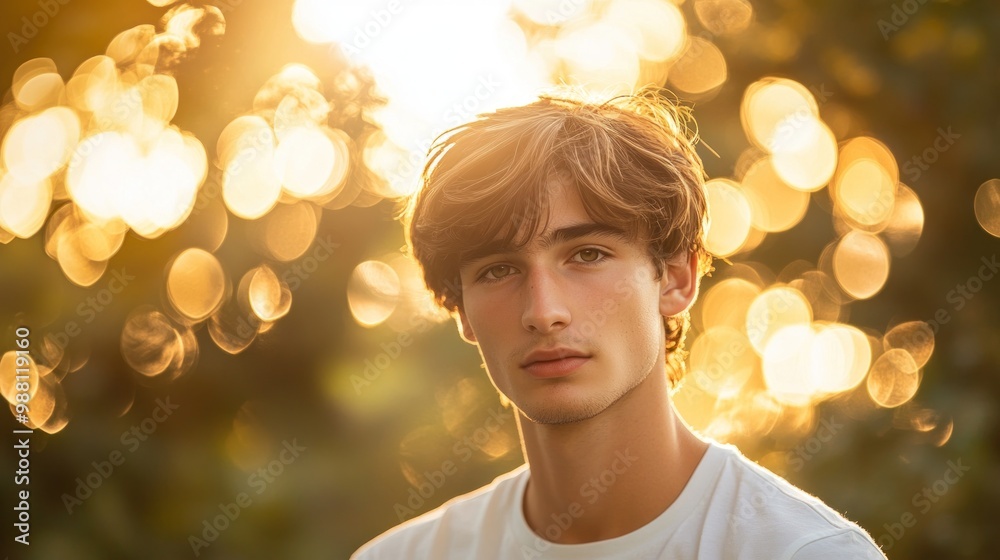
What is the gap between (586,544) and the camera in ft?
9.74

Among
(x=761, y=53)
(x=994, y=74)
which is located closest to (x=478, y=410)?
(x=761, y=53)

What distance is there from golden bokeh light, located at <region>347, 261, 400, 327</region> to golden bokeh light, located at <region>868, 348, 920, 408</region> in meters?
1.74

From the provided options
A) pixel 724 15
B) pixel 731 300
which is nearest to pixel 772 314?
pixel 731 300

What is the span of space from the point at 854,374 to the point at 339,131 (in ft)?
6.73

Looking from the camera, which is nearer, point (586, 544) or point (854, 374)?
point (586, 544)

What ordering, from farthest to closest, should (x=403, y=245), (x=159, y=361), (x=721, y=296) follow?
(x=721, y=296), (x=403, y=245), (x=159, y=361)

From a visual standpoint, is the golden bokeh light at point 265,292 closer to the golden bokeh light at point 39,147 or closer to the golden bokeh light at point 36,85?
the golden bokeh light at point 39,147

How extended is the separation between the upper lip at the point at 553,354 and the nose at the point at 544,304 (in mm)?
54

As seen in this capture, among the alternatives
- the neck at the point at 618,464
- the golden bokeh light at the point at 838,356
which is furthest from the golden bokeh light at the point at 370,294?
the golden bokeh light at the point at 838,356

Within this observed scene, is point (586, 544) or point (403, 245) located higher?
point (403, 245)

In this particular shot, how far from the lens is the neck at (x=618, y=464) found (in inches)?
118

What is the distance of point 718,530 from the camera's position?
284 cm

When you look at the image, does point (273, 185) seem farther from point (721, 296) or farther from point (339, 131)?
point (721, 296)

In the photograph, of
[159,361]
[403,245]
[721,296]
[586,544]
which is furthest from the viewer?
[721,296]
